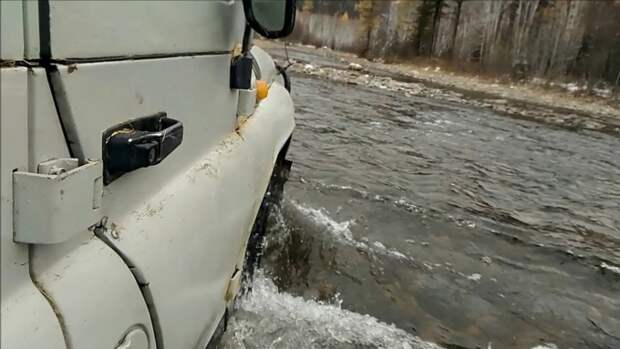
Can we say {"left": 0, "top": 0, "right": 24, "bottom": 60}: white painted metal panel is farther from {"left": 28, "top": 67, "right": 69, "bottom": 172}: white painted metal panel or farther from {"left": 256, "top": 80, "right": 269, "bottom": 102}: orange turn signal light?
{"left": 256, "top": 80, "right": 269, "bottom": 102}: orange turn signal light

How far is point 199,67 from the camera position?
1795 millimetres

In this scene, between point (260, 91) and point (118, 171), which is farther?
point (260, 91)

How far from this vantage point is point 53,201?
1001 mm

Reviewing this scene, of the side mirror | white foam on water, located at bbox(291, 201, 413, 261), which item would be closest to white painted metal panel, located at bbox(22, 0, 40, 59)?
the side mirror

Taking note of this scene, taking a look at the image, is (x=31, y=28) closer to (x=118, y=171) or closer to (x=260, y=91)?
(x=118, y=171)

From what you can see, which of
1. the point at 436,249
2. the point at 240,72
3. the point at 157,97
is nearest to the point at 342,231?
the point at 436,249

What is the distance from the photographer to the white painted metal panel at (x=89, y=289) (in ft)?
3.51

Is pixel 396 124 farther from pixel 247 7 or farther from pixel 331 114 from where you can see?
pixel 247 7

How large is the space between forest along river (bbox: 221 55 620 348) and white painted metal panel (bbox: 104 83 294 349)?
87cm

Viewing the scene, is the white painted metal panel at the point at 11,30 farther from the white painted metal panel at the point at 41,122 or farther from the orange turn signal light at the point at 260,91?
the orange turn signal light at the point at 260,91

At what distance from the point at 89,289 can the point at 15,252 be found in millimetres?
212

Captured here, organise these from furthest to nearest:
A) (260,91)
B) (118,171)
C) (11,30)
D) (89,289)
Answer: (260,91) < (118,171) < (89,289) < (11,30)

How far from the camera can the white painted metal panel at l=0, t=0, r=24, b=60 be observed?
91cm

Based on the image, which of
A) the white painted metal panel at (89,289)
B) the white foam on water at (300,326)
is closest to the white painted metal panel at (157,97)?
the white painted metal panel at (89,289)
